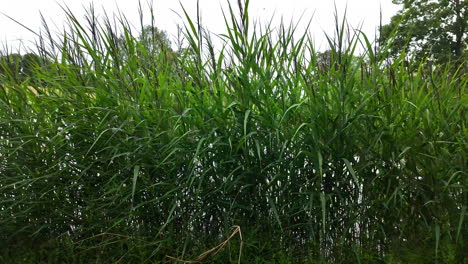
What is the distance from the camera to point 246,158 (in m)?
2.82

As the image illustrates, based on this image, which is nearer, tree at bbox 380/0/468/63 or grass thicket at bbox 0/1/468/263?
grass thicket at bbox 0/1/468/263

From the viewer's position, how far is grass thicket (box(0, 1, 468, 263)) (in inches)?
110

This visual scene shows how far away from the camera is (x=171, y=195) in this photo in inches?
115

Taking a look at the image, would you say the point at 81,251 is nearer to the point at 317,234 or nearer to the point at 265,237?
the point at 265,237

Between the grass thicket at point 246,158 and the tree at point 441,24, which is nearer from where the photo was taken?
the grass thicket at point 246,158

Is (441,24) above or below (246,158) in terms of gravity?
above

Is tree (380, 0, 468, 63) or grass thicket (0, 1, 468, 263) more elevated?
tree (380, 0, 468, 63)

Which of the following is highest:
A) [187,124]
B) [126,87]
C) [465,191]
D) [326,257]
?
[126,87]

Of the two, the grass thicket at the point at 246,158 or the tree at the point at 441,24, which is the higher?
the tree at the point at 441,24

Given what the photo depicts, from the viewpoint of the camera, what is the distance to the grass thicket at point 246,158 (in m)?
2.79

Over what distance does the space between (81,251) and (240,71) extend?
1.42 meters

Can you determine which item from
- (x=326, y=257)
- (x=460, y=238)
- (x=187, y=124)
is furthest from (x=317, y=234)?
(x=187, y=124)

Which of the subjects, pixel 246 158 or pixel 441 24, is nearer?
pixel 246 158

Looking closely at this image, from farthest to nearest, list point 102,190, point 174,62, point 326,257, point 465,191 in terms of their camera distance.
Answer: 1. point 174,62
2. point 102,190
3. point 326,257
4. point 465,191
